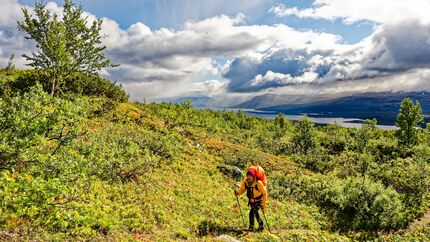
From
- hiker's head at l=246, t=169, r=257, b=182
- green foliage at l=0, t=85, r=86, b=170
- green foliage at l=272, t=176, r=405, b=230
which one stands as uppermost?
green foliage at l=0, t=85, r=86, b=170

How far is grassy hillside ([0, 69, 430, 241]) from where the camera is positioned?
8945mm

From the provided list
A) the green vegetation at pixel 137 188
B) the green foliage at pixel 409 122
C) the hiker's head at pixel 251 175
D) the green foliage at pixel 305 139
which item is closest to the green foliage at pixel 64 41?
the green vegetation at pixel 137 188

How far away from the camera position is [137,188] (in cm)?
1922

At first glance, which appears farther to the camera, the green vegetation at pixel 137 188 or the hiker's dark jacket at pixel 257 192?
the hiker's dark jacket at pixel 257 192

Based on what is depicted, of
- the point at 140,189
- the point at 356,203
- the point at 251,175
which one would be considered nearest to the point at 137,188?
the point at 140,189

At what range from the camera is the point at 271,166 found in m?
40.2

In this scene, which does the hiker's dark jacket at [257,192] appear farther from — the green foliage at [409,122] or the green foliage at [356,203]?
the green foliage at [409,122]

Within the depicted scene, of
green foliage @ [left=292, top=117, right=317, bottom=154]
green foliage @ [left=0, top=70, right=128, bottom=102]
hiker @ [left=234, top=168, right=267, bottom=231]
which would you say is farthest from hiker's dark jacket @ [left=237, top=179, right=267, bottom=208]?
green foliage @ [left=292, top=117, right=317, bottom=154]

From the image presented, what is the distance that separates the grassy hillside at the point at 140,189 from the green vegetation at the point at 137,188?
5 centimetres

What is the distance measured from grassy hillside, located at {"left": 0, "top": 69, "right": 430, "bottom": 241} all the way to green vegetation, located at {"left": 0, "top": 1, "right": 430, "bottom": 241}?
0.05 meters

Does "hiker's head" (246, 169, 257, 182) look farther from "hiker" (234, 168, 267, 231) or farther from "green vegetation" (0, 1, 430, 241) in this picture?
"green vegetation" (0, 1, 430, 241)

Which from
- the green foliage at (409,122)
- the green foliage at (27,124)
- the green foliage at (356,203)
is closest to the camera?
the green foliage at (27,124)

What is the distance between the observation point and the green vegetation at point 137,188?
8.98 metres

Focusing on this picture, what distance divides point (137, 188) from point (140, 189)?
187 millimetres
